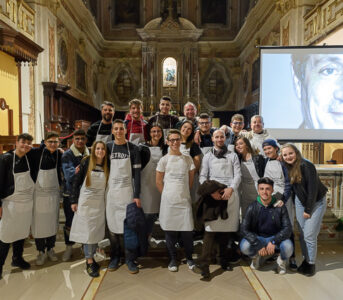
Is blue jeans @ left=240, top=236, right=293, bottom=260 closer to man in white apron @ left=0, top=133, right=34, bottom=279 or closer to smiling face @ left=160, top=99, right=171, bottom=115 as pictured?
smiling face @ left=160, top=99, right=171, bottom=115

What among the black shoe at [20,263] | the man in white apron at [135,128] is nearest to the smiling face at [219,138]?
the man in white apron at [135,128]

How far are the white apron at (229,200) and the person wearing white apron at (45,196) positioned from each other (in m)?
1.93

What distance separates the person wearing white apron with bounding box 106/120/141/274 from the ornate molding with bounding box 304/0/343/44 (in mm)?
6733

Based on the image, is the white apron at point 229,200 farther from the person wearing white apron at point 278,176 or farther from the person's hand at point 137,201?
the person's hand at point 137,201

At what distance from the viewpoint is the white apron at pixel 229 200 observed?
3.23 meters

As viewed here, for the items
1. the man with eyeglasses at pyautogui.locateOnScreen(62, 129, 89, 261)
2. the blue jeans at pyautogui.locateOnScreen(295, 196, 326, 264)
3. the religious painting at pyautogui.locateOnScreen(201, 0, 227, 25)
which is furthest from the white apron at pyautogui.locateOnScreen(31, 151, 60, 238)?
the religious painting at pyautogui.locateOnScreen(201, 0, 227, 25)

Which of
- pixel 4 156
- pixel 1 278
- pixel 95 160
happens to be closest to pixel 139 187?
pixel 95 160

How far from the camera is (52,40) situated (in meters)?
9.12

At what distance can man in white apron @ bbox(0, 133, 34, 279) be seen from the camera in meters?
3.15

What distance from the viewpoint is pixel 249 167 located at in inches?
138

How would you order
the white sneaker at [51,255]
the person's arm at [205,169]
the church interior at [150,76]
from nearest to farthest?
the church interior at [150,76] → the person's arm at [205,169] → the white sneaker at [51,255]

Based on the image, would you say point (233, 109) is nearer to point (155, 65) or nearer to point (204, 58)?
point (204, 58)

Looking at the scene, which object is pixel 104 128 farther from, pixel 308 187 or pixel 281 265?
pixel 281 265

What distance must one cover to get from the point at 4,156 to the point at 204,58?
14.7m
